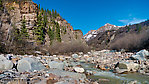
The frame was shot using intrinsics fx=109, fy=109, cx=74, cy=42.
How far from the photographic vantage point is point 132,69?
660cm

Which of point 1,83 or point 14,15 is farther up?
point 14,15

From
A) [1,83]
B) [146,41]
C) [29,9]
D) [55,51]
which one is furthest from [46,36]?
[1,83]

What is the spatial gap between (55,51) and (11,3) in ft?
65.5

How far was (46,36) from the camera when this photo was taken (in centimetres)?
3133

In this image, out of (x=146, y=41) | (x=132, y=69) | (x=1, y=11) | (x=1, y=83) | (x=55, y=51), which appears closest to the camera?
(x=1, y=83)

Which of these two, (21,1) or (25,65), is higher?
(21,1)

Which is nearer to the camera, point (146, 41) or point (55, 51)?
point (55, 51)

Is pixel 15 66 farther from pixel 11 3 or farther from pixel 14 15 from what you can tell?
pixel 11 3

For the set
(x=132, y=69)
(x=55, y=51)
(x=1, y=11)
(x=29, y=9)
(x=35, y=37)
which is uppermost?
(x=29, y=9)

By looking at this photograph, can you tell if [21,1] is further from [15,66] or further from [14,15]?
[15,66]

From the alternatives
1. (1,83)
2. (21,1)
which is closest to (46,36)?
(21,1)

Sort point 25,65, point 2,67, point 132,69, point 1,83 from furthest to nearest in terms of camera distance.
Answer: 1. point 132,69
2. point 25,65
3. point 2,67
4. point 1,83

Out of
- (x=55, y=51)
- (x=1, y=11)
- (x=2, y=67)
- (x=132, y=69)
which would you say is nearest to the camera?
(x=2, y=67)

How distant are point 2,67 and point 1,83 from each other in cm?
175
